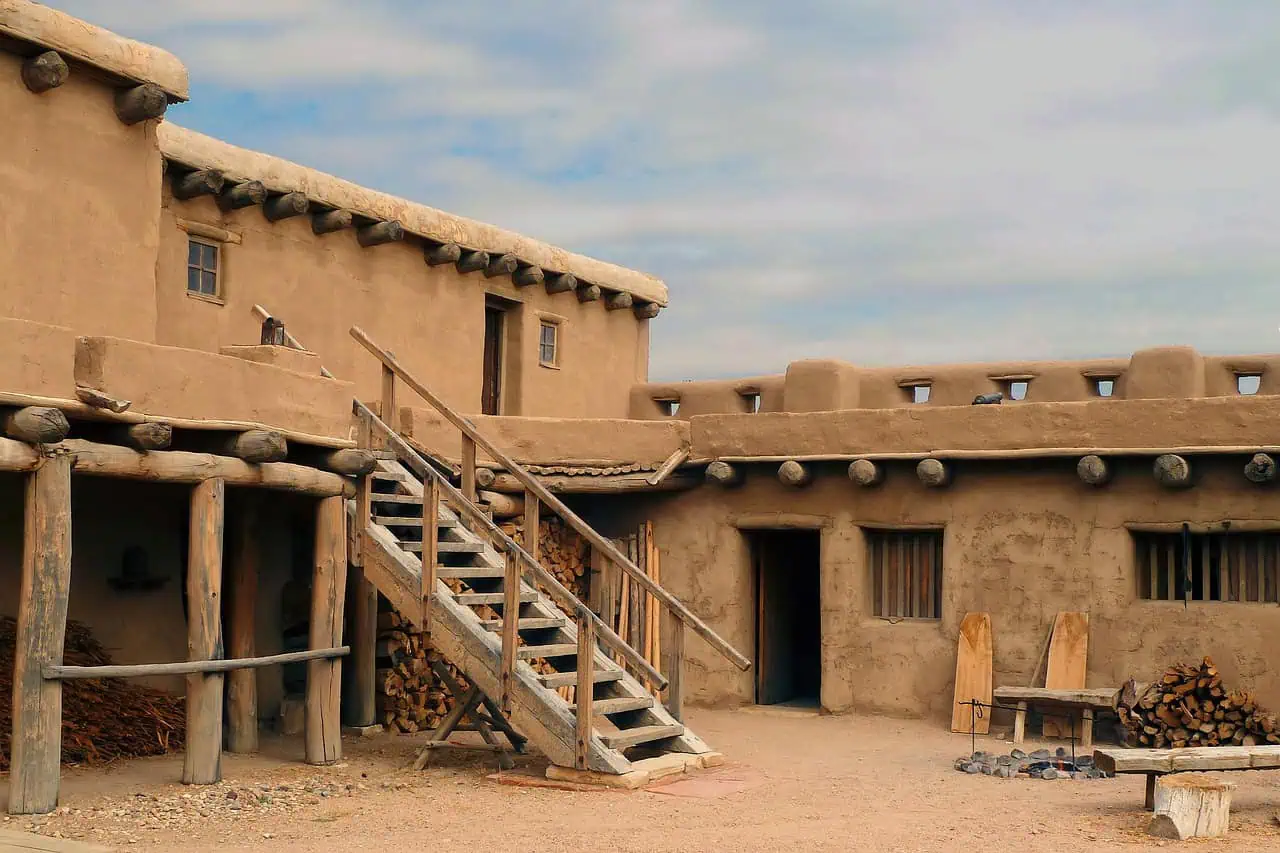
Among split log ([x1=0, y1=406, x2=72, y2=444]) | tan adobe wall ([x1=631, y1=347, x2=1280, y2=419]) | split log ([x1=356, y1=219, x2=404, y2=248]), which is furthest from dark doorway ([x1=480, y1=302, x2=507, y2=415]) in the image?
split log ([x1=0, y1=406, x2=72, y2=444])

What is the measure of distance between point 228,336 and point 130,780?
4.81 m

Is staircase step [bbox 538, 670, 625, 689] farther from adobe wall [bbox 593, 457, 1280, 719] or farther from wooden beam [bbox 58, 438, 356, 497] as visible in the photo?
adobe wall [bbox 593, 457, 1280, 719]

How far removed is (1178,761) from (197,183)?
29.7 feet

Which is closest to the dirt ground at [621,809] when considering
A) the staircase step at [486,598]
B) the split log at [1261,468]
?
the staircase step at [486,598]

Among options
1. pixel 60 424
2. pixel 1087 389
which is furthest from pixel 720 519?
pixel 60 424

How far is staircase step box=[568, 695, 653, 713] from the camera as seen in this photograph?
10.1 meters

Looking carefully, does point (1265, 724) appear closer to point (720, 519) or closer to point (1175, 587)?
point (1175, 587)

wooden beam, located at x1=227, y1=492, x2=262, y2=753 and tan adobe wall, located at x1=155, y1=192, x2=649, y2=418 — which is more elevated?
tan adobe wall, located at x1=155, y1=192, x2=649, y2=418

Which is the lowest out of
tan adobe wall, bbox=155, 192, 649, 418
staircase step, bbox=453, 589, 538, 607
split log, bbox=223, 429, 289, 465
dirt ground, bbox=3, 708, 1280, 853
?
dirt ground, bbox=3, 708, 1280, 853

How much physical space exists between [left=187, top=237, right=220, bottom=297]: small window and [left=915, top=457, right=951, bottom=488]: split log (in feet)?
21.7

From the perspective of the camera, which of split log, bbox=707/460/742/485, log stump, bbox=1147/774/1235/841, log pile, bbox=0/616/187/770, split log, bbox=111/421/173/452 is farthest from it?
split log, bbox=707/460/742/485

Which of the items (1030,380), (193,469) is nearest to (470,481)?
(193,469)

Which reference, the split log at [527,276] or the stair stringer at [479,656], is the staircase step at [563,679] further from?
the split log at [527,276]

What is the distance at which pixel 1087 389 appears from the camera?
580 inches
